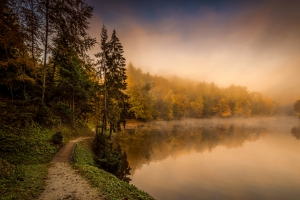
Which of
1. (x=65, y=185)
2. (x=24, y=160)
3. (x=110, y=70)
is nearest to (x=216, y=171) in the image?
(x=65, y=185)

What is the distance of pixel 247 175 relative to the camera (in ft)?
47.2

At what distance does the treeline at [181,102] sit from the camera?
52.3 metres

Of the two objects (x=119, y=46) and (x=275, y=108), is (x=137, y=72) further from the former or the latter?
(x=275, y=108)

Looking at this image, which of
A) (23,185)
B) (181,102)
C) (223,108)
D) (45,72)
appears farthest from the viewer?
(223,108)

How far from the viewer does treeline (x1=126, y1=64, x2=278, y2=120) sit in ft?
172

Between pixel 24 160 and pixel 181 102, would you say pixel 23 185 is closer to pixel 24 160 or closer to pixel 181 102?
pixel 24 160

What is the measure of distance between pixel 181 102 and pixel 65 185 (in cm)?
7083

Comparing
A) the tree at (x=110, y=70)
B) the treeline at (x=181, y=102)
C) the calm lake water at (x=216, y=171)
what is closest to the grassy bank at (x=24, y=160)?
the calm lake water at (x=216, y=171)

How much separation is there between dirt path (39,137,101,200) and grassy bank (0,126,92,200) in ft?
1.21

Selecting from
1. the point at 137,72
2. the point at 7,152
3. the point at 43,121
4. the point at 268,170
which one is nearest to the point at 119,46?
the point at 43,121

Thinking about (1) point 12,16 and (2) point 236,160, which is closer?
(1) point 12,16

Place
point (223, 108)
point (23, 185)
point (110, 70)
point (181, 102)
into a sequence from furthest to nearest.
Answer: point (223, 108) → point (181, 102) → point (110, 70) → point (23, 185)

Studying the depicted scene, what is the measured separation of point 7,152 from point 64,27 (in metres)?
10.9

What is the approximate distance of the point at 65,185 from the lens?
781cm
